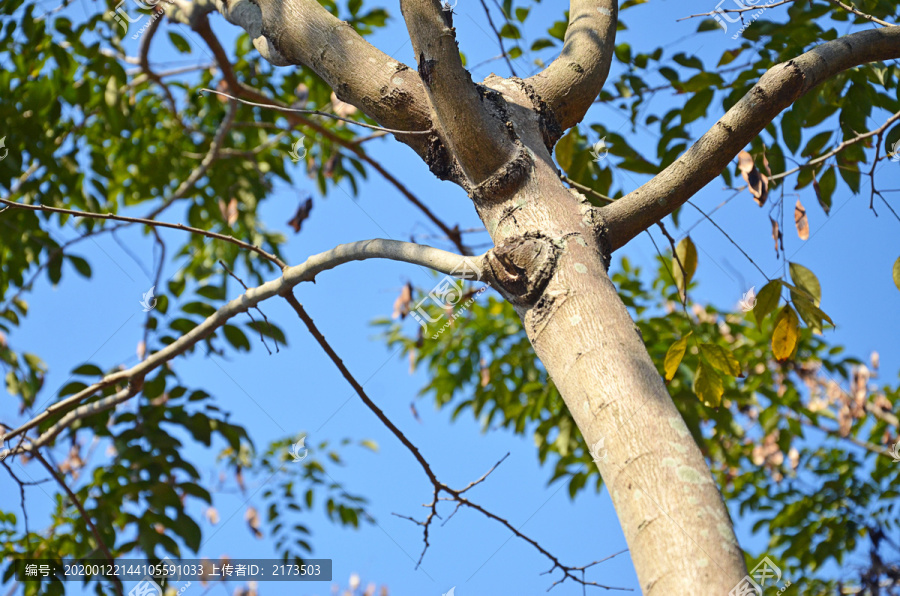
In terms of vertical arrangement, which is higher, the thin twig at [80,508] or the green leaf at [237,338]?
Result: the green leaf at [237,338]

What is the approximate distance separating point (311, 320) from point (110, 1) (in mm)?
3062

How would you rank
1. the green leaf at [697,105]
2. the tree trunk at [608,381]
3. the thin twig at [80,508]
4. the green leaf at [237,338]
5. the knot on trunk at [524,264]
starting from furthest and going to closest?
Answer: the green leaf at [237,338]
the green leaf at [697,105]
the thin twig at [80,508]
the knot on trunk at [524,264]
the tree trunk at [608,381]

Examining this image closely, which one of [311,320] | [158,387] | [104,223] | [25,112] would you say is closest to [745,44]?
[311,320]

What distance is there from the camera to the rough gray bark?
912mm

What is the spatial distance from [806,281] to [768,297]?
219mm

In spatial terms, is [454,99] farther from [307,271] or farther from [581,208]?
[307,271]

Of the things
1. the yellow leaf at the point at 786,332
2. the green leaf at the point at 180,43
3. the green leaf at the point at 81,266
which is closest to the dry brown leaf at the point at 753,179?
the yellow leaf at the point at 786,332

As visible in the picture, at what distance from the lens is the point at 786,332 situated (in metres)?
1.86

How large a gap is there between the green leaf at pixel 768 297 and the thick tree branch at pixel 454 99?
0.91 metres

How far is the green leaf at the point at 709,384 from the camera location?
6.03 feet

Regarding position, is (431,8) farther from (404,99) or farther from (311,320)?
(311,320)

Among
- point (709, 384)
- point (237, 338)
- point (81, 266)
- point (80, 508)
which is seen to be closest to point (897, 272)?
point (709, 384)

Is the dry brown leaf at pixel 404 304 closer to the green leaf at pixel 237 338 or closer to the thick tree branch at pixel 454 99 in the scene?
the green leaf at pixel 237 338

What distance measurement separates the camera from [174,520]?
244cm
